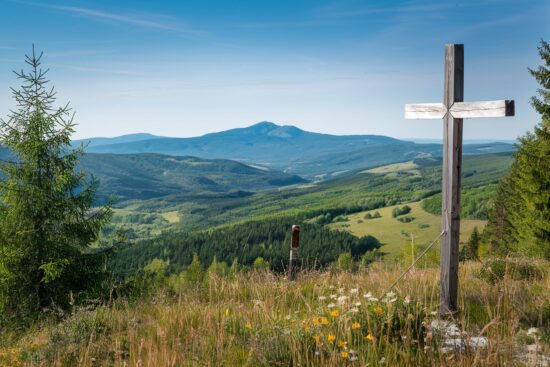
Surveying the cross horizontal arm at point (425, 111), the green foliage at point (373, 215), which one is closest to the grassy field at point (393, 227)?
the green foliage at point (373, 215)

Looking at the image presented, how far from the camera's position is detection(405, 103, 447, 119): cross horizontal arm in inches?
252

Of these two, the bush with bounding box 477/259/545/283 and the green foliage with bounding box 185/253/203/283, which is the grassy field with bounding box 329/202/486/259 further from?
the bush with bounding box 477/259/545/283

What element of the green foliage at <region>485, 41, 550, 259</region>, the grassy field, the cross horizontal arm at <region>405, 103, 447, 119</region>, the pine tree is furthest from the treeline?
the cross horizontal arm at <region>405, 103, 447, 119</region>

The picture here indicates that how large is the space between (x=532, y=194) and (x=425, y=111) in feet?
95.1

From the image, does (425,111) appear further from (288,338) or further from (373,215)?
(373,215)

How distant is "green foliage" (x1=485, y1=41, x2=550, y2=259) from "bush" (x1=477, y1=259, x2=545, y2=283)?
7569mm

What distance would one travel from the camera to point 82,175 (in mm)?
12367

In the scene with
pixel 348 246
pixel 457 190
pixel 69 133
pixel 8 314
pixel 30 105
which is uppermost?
pixel 30 105

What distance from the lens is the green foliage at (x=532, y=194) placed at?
75.1 feet

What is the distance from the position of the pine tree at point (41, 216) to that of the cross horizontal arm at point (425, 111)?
838 cm

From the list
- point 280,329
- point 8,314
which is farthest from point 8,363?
point 8,314

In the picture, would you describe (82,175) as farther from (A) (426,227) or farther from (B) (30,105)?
(A) (426,227)

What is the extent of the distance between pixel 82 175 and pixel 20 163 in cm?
153

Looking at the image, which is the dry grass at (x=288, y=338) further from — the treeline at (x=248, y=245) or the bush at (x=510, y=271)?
the treeline at (x=248, y=245)
